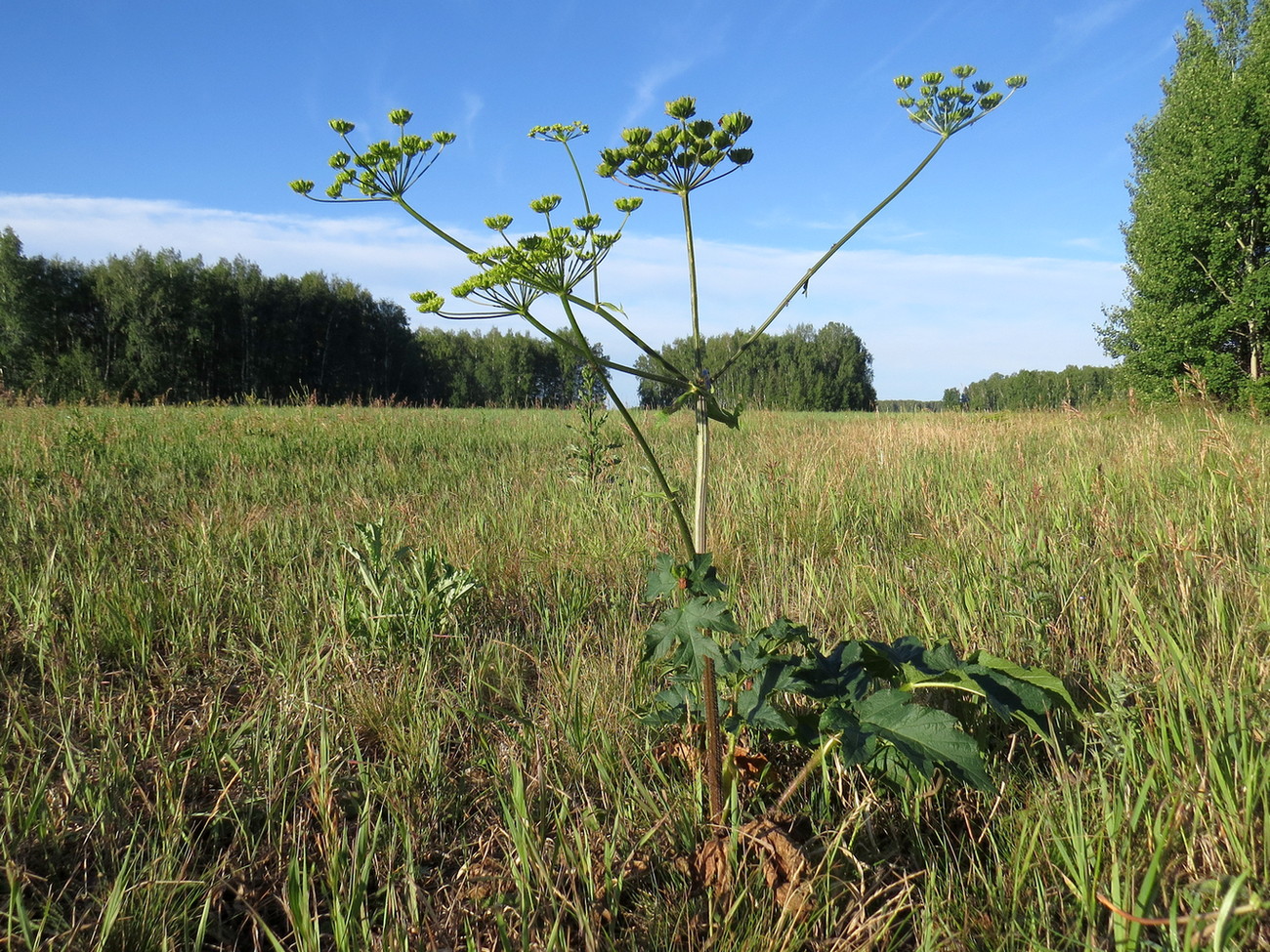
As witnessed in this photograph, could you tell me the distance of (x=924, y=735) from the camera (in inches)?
49.7

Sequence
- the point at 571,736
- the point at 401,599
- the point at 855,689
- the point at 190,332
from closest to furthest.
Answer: the point at 855,689, the point at 571,736, the point at 401,599, the point at 190,332

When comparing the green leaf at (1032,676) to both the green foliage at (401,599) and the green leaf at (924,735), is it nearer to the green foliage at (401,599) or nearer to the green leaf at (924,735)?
the green leaf at (924,735)

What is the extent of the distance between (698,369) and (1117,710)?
1219mm

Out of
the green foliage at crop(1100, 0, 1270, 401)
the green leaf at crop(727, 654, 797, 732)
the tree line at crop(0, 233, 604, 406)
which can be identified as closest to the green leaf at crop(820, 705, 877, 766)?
the green leaf at crop(727, 654, 797, 732)

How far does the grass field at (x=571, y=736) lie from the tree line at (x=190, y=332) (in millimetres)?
32816

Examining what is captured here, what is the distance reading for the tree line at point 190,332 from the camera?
38.9m

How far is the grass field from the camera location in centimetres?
126

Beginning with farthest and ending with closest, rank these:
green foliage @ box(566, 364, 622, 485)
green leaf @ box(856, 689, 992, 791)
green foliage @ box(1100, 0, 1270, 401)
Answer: green foliage @ box(1100, 0, 1270, 401)
green foliage @ box(566, 364, 622, 485)
green leaf @ box(856, 689, 992, 791)

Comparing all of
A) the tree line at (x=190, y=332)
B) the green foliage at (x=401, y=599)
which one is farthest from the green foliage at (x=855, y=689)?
the tree line at (x=190, y=332)

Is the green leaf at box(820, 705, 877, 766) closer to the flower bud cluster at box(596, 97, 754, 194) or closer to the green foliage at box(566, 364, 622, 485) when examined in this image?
the flower bud cluster at box(596, 97, 754, 194)

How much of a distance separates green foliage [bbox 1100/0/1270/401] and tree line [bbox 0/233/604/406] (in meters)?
26.3

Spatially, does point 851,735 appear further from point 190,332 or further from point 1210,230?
point 190,332

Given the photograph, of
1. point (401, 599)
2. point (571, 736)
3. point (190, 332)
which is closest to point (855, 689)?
point (571, 736)

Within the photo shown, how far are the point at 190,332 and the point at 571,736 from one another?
5052 cm
